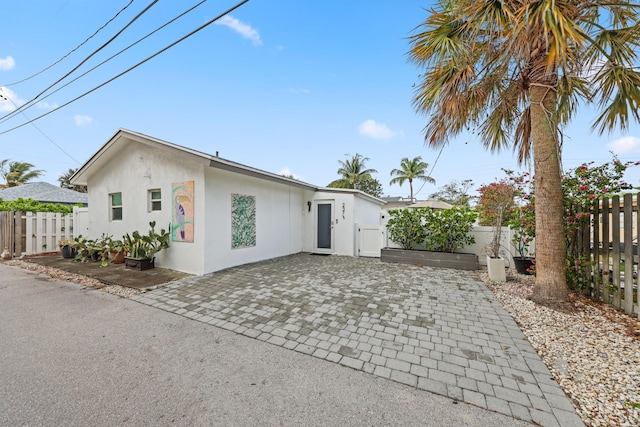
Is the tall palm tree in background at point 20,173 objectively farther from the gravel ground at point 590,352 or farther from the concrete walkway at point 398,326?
the gravel ground at point 590,352

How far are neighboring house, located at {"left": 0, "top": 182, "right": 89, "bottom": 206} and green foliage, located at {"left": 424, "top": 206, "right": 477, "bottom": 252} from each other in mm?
21020

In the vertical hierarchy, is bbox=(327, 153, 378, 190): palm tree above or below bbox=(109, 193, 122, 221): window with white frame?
above

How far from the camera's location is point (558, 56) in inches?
116

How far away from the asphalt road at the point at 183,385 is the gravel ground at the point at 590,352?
724 millimetres

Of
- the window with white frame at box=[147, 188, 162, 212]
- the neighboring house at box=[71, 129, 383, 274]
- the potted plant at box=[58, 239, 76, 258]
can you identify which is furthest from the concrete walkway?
the potted plant at box=[58, 239, 76, 258]

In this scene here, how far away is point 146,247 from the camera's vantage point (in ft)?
21.1

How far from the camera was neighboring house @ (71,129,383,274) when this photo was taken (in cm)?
608

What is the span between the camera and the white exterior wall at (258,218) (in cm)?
617

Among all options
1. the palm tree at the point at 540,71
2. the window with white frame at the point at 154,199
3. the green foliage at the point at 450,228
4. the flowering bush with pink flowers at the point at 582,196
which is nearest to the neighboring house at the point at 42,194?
the window with white frame at the point at 154,199

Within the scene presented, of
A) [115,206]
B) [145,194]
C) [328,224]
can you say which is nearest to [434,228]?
[328,224]

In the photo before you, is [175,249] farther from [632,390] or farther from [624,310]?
[624,310]

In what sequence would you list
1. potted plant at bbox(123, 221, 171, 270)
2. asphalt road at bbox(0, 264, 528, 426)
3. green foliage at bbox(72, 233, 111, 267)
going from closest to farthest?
1. asphalt road at bbox(0, 264, 528, 426)
2. potted plant at bbox(123, 221, 171, 270)
3. green foliage at bbox(72, 233, 111, 267)

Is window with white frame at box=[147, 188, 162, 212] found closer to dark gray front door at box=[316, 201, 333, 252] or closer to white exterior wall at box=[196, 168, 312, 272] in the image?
white exterior wall at box=[196, 168, 312, 272]

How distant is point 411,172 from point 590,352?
82.4 feet
